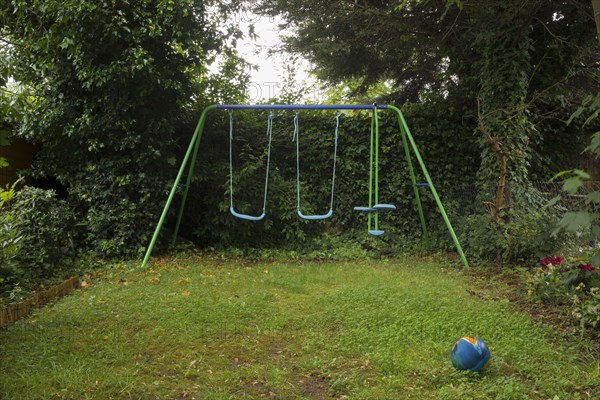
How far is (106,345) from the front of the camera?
3549 mm

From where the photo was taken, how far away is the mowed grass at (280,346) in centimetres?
292

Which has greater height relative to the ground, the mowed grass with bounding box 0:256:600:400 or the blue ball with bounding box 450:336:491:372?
the blue ball with bounding box 450:336:491:372

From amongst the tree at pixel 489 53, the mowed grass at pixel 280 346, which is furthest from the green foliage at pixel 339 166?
the mowed grass at pixel 280 346

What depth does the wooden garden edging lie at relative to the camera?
419 centimetres

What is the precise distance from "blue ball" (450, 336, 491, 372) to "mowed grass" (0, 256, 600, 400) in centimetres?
6

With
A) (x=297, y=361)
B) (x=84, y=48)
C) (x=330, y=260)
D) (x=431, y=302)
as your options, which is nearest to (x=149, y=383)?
(x=297, y=361)

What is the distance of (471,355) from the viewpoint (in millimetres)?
3029

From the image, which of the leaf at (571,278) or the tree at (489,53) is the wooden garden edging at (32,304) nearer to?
the leaf at (571,278)

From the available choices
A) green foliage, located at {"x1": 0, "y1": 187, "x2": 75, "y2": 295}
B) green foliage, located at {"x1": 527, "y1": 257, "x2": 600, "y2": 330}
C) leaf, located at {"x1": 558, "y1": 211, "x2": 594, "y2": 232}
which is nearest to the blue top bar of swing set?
green foliage, located at {"x1": 0, "y1": 187, "x2": 75, "y2": 295}

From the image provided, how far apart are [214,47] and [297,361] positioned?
557 cm

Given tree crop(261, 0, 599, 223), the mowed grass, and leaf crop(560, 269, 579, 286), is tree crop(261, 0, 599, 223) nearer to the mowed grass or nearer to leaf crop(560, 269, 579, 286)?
leaf crop(560, 269, 579, 286)

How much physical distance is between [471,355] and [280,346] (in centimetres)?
138

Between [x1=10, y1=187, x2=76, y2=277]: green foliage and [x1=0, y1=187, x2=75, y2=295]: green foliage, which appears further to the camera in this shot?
[x1=10, y1=187, x2=76, y2=277]: green foliage

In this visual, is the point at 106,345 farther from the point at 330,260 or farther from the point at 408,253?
the point at 408,253
